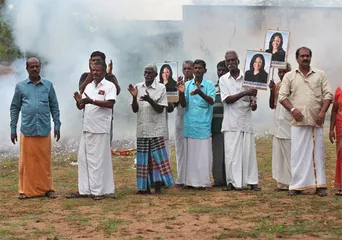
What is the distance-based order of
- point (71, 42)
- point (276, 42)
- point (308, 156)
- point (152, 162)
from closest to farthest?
point (308, 156) < point (152, 162) < point (276, 42) < point (71, 42)

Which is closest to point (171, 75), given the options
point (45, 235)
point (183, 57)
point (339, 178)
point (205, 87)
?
point (205, 87)

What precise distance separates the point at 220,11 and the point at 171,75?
13195 millimetres

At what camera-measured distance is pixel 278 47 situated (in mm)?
9297

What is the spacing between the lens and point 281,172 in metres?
9.39

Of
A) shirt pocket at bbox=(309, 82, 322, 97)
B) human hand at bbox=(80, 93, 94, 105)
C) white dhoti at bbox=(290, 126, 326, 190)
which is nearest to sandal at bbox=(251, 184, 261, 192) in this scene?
white dhoti at bbox=(290, 126, 326, 190)

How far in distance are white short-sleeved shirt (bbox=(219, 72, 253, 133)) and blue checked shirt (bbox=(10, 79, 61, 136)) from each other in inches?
97.1

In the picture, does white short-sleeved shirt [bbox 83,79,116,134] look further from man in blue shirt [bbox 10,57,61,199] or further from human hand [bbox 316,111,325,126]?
human hand [bbox 316,111,325,126]

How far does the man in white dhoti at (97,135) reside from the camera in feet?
29.0

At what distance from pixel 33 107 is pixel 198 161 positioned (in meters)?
2.57

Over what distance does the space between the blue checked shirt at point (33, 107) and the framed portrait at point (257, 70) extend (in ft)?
9.13

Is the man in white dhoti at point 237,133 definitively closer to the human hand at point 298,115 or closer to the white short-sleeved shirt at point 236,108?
the white short-sleeved shirt at point 236,108

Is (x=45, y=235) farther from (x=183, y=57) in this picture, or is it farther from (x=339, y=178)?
(x=183, y=57)

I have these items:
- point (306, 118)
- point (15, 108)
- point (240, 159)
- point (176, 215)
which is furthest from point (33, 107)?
point (306, 118)

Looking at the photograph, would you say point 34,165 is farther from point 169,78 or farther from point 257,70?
point 257,70
